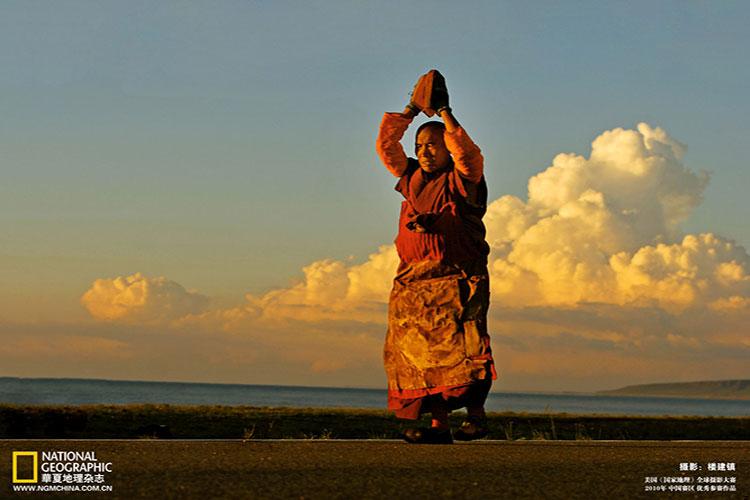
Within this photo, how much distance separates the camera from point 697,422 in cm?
2541

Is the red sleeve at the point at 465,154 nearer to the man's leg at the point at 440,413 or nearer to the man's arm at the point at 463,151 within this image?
the man's arm at the point at 463,151

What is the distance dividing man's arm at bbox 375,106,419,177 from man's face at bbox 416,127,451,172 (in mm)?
330

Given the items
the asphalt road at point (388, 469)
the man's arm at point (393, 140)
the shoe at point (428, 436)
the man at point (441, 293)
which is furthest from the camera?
the man's arm at point (393, 140)

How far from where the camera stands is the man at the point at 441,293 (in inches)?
552

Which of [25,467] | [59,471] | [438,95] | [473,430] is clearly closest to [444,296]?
[473,430]

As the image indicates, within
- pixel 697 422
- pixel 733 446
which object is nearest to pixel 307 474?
pixel 733 446

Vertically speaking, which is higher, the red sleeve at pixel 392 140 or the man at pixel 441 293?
the red sleeve at pixel 392 140

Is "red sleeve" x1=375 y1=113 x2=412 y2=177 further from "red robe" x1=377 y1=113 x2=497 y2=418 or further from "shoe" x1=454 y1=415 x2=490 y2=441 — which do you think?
"shoe" x1=454 y1=415 x2=490 y2=441

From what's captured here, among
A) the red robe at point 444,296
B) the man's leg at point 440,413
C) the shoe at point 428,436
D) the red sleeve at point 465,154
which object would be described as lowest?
the shoe at point 428,436

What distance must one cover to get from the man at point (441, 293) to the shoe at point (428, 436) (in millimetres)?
12

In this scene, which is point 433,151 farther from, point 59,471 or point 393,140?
point 59,471

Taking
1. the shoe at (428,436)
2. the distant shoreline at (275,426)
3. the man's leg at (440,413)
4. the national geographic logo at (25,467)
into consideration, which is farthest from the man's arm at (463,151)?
the national geographic logo at (25,467)

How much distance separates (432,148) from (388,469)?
5517 millimetres

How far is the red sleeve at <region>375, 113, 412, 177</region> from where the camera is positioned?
595 inches
